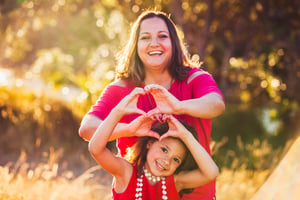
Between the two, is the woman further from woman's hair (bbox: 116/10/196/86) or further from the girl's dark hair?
the girl's dark hair

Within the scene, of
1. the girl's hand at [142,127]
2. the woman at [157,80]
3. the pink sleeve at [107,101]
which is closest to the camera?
the girl's hand at [142,127]

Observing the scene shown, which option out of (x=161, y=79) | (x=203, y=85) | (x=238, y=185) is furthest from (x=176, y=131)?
(x=238, y=185)

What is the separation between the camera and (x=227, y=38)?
915 centimetres

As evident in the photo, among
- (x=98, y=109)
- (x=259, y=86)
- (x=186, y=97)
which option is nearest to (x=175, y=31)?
(x=186, y=97)

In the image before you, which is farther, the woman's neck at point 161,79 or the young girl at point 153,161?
the woman's neck at point 161,79

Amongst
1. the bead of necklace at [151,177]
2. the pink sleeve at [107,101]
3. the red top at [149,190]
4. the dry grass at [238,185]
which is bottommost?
the dry grass at [238,185]

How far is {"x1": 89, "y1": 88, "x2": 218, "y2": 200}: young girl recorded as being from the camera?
2432 millimetres

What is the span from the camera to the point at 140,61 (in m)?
3.17

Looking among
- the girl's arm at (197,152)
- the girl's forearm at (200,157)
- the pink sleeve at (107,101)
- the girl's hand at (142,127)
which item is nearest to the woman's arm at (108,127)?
the girl's hand at (142,127)

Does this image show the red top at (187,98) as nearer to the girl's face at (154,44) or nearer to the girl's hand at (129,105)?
the girl's face at (154,44)

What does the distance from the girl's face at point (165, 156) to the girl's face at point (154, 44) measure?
27.1 inches

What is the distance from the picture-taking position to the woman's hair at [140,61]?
3.09 meters

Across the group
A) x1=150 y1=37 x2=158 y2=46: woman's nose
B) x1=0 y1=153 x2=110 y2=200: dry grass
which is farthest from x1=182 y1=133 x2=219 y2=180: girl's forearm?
x1=0 y1=153 x2=110 y2=200: dry grass

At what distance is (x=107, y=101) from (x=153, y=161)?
688mm
